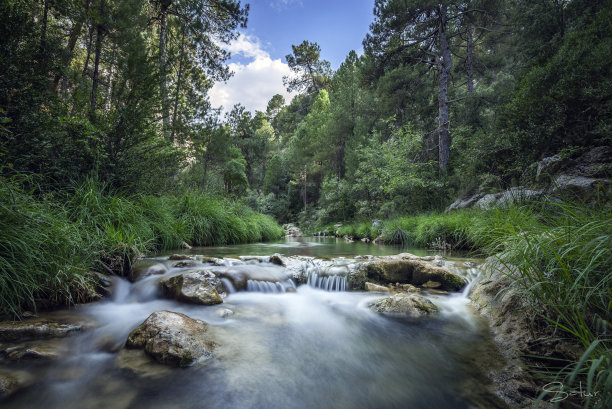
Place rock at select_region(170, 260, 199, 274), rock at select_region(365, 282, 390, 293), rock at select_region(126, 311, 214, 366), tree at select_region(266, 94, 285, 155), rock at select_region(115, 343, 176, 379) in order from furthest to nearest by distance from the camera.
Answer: tree at select_region(266, 94, 285, 155) < rock at select_region(170, 260, 199, 274) < rock at select_region(365, 282, 390, 293) < rock at select_region(126, 311, 214, 366) < rock at select_region(115, 343, 176, 379)

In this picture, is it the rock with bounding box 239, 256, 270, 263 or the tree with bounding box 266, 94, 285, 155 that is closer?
the rock with bounding box 239, 256, 270, 263

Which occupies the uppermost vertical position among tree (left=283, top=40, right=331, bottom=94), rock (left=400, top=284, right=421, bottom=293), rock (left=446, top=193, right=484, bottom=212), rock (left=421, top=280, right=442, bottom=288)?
tree (left=283, top=40, right=331, bottom=94)

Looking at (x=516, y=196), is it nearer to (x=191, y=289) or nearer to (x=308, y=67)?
(x=191, y=289)

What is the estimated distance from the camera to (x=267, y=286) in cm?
368

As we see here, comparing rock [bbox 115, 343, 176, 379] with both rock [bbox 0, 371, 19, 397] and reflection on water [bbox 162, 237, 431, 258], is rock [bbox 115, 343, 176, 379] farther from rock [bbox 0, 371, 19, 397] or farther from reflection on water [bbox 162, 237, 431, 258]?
reflection on water [bbox 162, 237, 431, 258]

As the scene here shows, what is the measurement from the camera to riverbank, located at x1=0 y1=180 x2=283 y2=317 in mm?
2111

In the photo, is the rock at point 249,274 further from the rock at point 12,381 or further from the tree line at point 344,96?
the tree line at point 344,96

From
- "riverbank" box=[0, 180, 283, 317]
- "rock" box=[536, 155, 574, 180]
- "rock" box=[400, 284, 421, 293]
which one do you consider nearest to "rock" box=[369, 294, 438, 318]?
"rock" box=[400, 284, 421, 293]

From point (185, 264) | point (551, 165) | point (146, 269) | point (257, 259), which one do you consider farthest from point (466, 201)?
point (146, 269)

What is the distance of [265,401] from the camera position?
1560 millimetres

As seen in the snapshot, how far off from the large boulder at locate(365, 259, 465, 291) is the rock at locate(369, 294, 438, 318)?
2.60 feet

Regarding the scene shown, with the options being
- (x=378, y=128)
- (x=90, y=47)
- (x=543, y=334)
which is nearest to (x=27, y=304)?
(x=543, y=334)

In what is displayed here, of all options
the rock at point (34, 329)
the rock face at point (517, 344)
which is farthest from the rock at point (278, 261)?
the rock face at point (517, 344)

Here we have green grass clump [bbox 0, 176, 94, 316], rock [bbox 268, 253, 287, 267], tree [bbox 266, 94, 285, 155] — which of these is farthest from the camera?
tree [bbox 266, 94, 285, 155]
